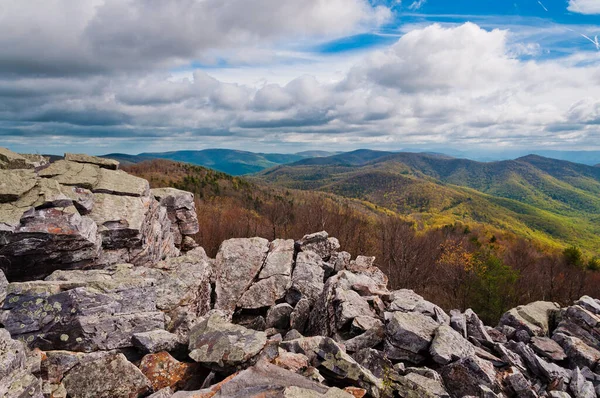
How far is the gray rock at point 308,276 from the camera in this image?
2130 centimetres

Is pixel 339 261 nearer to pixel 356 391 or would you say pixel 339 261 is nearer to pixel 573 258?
pixel 356 391

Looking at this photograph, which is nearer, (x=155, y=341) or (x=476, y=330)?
(x=155, y=341)

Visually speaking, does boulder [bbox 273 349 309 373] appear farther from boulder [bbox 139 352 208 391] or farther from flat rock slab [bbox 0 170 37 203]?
flat rock slab [bbox 0 170 37 203]

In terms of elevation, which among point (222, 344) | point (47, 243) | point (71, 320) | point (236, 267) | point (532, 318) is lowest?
point (532, 318)

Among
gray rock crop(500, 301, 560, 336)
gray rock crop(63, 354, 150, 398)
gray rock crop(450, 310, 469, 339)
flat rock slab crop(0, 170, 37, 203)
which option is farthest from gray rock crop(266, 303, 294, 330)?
gray rock crop(500, 301, 560, 336)

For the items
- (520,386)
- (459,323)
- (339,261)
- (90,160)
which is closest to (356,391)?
(520,386)

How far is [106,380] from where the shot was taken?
31.7ft

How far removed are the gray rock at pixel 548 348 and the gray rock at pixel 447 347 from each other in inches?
216

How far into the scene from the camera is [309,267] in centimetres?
2355

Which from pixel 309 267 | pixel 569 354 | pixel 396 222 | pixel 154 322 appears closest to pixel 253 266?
pixel 309 267

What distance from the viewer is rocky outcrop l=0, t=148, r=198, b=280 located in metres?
13.5

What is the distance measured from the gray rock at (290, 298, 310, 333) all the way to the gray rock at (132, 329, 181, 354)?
7.66 metres

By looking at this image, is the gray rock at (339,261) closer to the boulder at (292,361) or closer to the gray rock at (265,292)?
the gray rock at (265,292)

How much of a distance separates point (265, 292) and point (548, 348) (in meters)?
16.6
